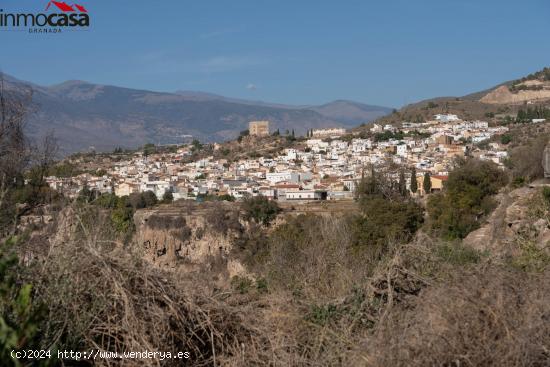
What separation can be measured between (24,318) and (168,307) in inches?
51.0

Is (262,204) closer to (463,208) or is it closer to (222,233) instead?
(222,233)

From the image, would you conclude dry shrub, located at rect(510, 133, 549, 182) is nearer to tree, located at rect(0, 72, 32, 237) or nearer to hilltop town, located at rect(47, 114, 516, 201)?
hilltop town, located at rect(47, 114, 516, 201)

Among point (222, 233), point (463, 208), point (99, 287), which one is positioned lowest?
point (222, 233)

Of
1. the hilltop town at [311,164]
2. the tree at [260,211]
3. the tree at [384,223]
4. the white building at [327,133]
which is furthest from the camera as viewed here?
the white building at [327,133]

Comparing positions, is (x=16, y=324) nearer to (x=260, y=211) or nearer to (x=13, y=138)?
(x=13, y=138)

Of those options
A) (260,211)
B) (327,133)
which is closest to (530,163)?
(260,211)

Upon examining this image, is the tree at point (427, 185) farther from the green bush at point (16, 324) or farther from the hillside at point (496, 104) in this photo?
the hillside at point (496, 104)

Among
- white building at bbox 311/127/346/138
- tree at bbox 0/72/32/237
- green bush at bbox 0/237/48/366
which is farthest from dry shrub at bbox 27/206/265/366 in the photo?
white building at bbox 311/127/346/138

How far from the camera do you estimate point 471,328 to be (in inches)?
121

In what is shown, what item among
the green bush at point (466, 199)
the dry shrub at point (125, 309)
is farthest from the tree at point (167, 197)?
the dry shrub at point (125, 309)

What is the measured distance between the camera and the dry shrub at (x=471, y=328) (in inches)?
115

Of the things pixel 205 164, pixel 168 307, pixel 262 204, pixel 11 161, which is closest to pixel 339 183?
pixel 262 204

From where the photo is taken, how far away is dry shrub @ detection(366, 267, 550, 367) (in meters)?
2.92

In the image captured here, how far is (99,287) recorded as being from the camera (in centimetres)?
351
